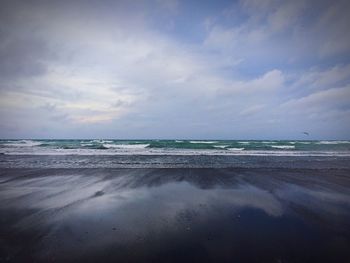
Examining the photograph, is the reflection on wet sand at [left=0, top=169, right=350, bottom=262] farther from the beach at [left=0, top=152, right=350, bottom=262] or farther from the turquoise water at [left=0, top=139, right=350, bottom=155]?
the turquoise water at [left=0, top=139, right=350, bottom=155]

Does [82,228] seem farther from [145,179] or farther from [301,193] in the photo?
[301,193]

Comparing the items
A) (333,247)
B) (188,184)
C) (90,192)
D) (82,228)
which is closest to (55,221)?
(82,228)

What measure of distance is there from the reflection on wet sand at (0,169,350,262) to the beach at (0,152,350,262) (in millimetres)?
21

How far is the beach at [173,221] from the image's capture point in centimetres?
381

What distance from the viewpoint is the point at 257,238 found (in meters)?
4.39

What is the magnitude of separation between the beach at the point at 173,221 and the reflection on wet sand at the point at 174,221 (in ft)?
0.07

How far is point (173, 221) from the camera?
17.6 ft

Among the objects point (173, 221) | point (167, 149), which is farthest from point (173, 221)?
point (167, 149)

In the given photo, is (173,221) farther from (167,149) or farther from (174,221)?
(167,149)

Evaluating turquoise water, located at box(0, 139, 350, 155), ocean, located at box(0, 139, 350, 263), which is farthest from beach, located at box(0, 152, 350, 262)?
turquoise water, located at box(0, 139, 350, 155)

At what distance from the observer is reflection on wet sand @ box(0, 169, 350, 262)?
3.82 m

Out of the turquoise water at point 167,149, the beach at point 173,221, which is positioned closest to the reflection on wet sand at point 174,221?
the beach at point 173,221

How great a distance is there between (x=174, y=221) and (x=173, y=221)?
→ 0.09 feet

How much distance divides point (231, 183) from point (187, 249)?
652cm
